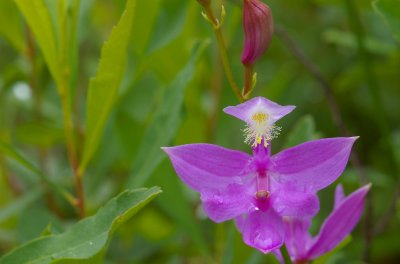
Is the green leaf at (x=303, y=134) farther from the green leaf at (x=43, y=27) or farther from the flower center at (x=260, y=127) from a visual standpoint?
the green leaf at (x=43, y=27)

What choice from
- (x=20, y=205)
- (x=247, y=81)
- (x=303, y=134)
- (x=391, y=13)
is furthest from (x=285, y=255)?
(x=20, y=205)

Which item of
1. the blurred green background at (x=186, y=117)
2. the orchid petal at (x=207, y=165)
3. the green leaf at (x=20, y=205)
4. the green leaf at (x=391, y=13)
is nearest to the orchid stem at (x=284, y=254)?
the orchid petal at (x=207, y=165)

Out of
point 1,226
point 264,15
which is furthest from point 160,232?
point 264,15

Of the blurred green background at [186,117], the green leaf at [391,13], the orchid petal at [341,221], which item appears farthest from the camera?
the blurred green background at [186,117]

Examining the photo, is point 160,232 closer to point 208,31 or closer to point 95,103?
point 208,31

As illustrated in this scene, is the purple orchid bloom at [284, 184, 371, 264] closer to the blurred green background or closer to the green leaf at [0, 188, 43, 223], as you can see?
the blurred green background

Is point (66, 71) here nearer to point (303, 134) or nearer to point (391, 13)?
point (303, 134)
